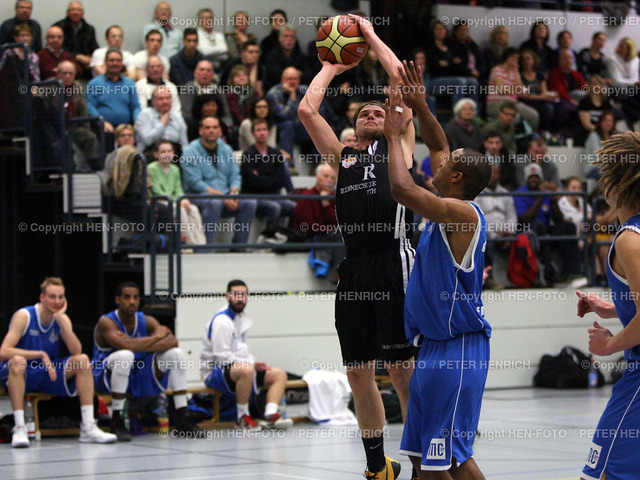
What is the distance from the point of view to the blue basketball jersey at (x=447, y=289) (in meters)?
4.69

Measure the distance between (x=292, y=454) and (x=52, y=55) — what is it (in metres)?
7.15

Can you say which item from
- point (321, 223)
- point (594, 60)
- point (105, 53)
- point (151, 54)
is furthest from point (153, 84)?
point (594, 60)

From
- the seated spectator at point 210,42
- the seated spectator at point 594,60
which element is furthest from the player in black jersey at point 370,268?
the seated spectator at point 594,60

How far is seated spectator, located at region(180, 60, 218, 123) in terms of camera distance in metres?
13.2

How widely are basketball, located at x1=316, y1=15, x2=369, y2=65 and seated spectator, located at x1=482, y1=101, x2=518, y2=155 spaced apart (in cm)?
856

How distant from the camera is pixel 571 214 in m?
13.7

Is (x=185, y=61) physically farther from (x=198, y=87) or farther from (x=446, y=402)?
(x=446, y=402)

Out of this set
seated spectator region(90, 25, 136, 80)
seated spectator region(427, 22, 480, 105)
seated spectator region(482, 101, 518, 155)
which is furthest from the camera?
seated spectator region(427, 22, 480, 105)

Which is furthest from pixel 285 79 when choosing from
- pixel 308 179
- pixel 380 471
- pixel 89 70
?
pixel 380 471

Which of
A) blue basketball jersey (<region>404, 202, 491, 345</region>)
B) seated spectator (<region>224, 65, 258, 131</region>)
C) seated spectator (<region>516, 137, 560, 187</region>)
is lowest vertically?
blue basketball jersey (<region>404, 202, 491, 345</region>)

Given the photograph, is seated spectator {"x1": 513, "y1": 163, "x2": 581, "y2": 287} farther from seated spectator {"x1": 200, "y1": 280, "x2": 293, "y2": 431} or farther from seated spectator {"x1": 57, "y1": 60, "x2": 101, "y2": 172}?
seated spectator {"x1": 57, "y1": 60, "x2": 101, "y2": 172}

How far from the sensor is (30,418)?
927 centimetres

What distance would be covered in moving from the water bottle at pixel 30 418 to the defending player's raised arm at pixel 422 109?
17.5ft

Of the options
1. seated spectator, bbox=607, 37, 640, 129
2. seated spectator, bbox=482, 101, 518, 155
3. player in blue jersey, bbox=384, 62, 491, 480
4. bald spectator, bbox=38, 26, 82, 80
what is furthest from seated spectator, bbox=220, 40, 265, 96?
player in blue jersey, bbox=384, 62, 491, 480
